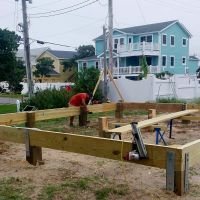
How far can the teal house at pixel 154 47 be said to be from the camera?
39562mm

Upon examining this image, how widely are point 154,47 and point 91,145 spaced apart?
3654 cm

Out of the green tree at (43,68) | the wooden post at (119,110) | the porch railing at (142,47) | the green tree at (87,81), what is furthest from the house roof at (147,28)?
the wooden post at (119,110)

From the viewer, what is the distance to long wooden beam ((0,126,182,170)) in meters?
3.90

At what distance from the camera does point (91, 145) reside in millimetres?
4414

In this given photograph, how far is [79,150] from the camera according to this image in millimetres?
4547

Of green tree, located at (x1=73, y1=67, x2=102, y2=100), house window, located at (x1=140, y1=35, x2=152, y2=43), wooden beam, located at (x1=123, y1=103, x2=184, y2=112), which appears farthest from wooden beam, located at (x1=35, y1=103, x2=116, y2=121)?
house window, located at (x1=140, y1=35, x2=152, y2=43)

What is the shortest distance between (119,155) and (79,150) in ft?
2.05

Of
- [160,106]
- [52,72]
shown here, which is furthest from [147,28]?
[160,106]

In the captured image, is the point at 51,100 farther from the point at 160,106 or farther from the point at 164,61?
the point at 164,61

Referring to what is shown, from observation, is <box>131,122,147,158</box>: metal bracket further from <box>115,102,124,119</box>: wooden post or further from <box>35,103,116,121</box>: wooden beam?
<box>115,102,124,119</box>: wooden post

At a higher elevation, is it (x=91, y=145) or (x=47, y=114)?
(x=91, y=145)

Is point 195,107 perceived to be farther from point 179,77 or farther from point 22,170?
point 179,77

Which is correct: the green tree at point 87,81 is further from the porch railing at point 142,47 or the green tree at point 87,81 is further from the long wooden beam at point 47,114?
the porch railing at point 142,47

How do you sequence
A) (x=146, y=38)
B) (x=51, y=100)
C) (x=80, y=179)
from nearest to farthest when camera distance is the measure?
(x=80, y=179) → (x=51, y=100) → (x=146, y=38)
